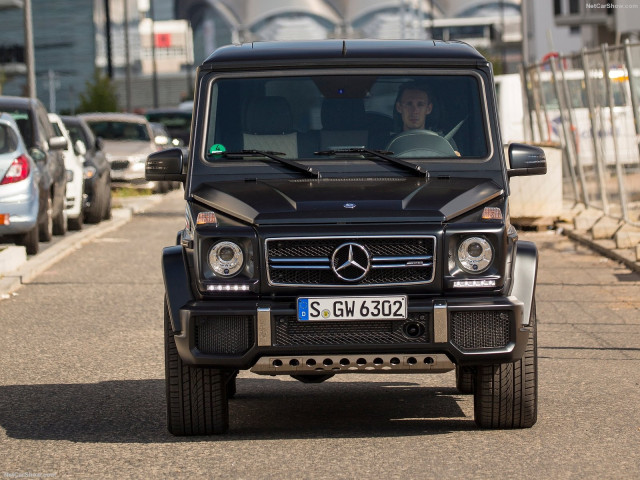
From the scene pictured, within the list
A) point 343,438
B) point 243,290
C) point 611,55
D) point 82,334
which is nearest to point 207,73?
point 243,290

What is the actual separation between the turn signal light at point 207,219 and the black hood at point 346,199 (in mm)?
54

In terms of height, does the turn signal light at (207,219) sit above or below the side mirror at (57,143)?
below

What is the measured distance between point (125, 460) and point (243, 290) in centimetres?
88

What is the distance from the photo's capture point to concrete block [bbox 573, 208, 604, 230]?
1950cm

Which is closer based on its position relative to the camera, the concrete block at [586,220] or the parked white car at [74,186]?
the concrete block at [586,220]

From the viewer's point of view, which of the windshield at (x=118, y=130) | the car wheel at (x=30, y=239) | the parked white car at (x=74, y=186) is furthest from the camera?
the windshield at (x=118, y=130)

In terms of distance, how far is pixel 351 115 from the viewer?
7613mm

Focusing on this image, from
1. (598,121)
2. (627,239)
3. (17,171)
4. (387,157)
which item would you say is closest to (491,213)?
(387,157)

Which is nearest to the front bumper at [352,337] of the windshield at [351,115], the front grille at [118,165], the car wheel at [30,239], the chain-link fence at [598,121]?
the windshield at [351,115]

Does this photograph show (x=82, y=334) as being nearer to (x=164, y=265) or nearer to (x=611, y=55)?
(x=164, y=265)

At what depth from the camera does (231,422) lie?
7.63 meters

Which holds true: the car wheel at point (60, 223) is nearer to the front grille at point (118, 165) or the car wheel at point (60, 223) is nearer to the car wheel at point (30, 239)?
the car wheel at point (30, 239)

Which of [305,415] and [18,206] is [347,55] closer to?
[305,415]

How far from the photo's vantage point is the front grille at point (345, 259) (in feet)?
22.1
